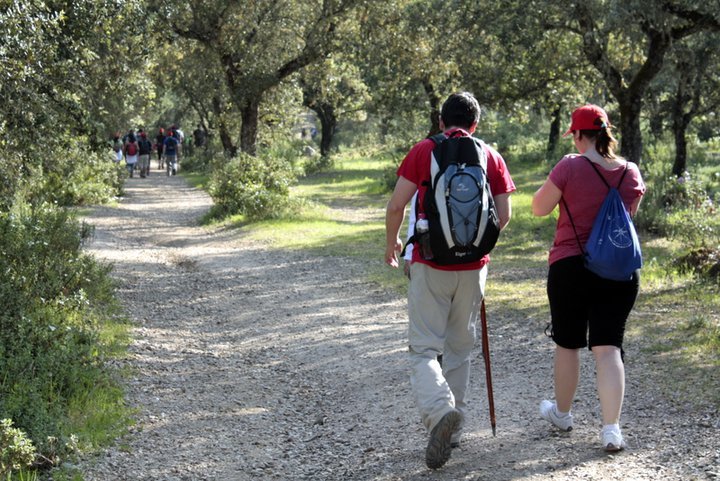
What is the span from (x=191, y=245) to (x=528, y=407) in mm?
11098

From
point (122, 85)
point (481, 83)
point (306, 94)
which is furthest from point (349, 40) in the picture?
point (306, 94)

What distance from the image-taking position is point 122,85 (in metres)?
11.5

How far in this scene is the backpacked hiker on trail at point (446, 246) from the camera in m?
4.72

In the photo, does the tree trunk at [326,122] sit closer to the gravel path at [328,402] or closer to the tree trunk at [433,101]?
the tree trunk at [433,101]

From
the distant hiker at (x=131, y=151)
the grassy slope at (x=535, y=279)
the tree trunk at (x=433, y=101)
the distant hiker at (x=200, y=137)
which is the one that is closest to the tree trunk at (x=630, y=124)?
the grassy slope at (x=535, y=279)

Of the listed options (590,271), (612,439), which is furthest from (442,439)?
(590,271)

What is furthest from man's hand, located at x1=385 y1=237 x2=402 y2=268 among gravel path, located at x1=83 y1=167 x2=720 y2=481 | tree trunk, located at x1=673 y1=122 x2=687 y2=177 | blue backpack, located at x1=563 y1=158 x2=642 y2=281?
tree trunk, located at x1=673 y1=122 x2=687 y2=177

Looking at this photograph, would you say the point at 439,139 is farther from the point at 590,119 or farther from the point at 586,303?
the point at 586,303

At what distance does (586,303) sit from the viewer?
4.99m

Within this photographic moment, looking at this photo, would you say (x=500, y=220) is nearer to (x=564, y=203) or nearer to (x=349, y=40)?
(x=564, y=203)

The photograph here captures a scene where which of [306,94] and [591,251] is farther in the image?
[306,94]

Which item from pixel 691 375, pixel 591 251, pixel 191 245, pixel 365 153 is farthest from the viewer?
pixel 365 153

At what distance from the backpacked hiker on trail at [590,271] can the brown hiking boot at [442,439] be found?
2.76ft

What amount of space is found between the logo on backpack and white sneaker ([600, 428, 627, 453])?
1170 millimetres
